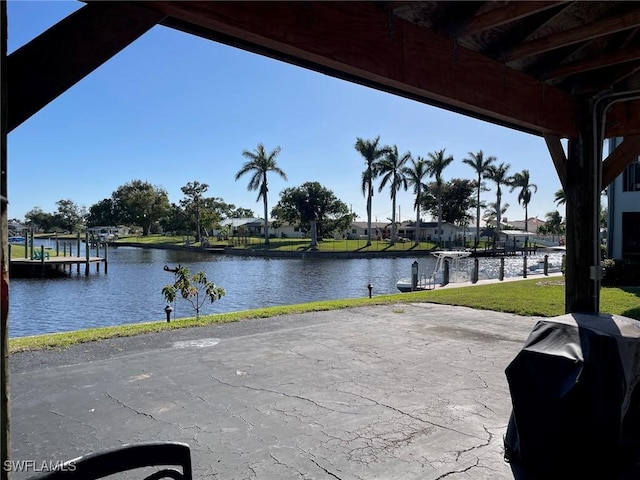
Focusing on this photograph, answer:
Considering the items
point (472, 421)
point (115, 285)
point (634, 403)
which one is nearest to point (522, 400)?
point (634, 403)

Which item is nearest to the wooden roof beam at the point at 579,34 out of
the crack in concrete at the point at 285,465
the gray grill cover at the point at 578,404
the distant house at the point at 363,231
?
the gray grill cover at the point at 578,404

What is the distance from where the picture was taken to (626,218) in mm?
16547

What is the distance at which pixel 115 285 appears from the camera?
2628 cm

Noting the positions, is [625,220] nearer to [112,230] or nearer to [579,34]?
[579,34]

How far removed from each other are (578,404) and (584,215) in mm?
2578

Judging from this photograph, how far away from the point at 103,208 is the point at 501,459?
10773 centimetres

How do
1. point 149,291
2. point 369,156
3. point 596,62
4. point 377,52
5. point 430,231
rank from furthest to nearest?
1. point 430,231
2. point 369,156
3. point 149,291
4. point 596,62
5. point 377,52

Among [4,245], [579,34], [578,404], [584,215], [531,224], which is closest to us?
[4,245]

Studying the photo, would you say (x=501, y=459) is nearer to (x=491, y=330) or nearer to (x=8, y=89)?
(x=8, y=89)

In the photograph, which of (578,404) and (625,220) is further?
(625,220)

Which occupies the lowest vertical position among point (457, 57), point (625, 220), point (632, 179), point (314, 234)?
point (314, 234)

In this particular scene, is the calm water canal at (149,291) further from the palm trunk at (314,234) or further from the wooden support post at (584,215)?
the palm trunk at (314,234)

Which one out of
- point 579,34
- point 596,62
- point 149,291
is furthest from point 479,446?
point 149,291

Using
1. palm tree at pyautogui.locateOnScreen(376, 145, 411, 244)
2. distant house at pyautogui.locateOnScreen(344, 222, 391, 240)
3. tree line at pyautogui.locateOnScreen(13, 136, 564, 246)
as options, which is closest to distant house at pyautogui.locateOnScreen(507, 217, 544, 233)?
tree line at pyautogui.locateOnScreen(13, 136, 564, 246)
